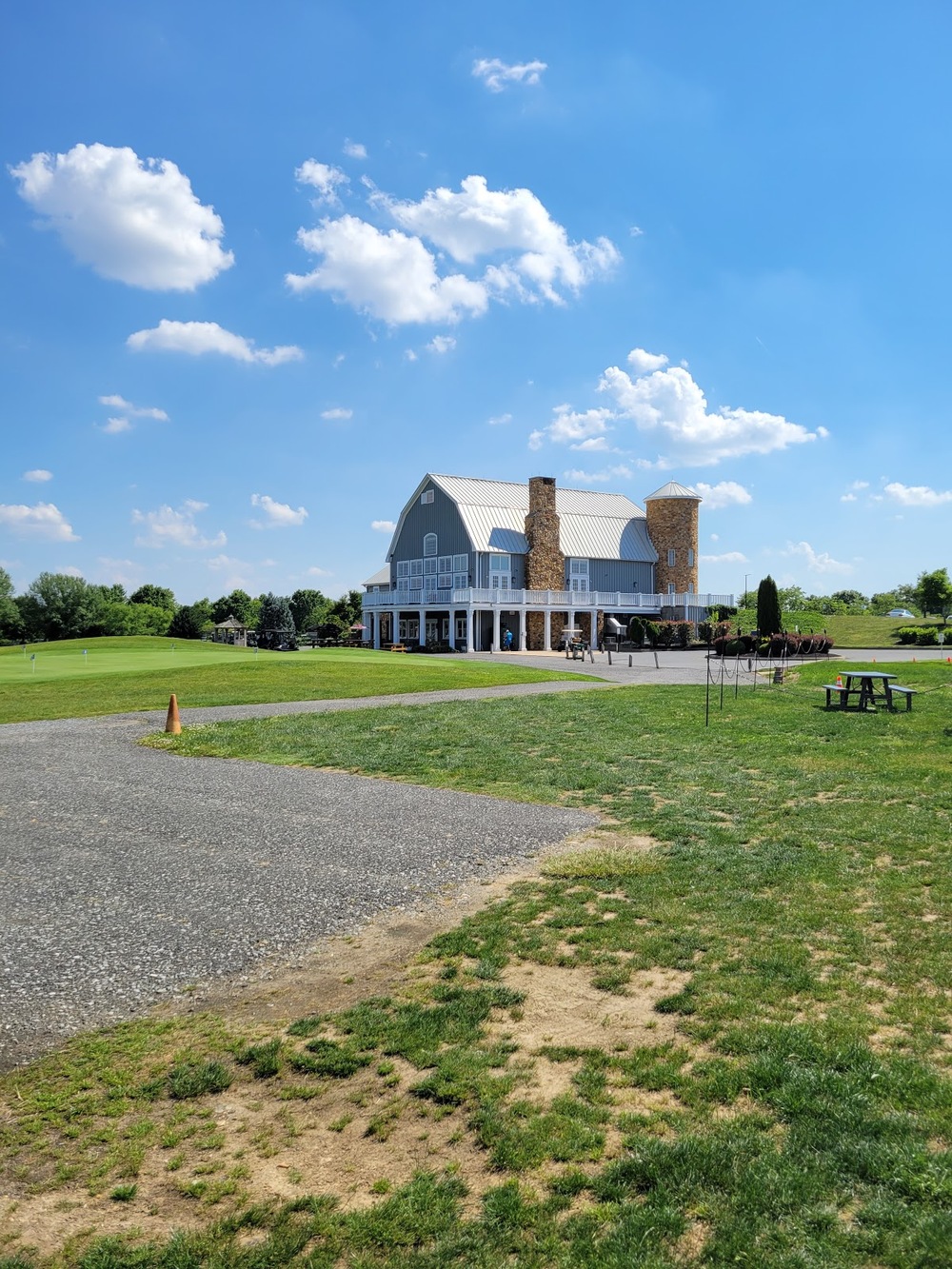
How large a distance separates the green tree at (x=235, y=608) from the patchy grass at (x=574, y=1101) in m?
105

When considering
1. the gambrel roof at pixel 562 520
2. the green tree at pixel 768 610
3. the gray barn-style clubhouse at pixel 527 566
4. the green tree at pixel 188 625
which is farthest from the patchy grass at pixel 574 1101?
the green tree at pixel 188 625

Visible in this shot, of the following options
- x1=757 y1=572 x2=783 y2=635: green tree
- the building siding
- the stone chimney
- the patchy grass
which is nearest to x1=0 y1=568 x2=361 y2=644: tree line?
the building siding

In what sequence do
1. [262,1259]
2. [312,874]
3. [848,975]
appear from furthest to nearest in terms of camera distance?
[312,874]
[848,975]
[262,1259]

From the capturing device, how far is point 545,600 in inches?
2064

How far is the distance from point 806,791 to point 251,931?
278 inches

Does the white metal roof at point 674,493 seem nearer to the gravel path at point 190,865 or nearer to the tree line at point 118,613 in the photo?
the tree line at point 118,613

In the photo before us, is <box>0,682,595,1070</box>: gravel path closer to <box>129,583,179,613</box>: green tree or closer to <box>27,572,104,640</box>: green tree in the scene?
<box>27,572,104,640</box>: green tree

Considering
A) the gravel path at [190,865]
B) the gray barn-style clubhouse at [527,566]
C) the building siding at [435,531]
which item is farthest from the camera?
the building siding at [435,531]

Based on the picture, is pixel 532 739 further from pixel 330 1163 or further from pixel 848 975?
pixel 330 1163

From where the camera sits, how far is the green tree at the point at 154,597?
11612cm

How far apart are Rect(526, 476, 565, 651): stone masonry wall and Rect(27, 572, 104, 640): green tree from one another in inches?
2323

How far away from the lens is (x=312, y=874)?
24.0 feet

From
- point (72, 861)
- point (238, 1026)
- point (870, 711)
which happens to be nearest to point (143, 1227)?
point (238, 1026)

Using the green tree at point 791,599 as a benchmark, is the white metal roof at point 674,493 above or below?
above
